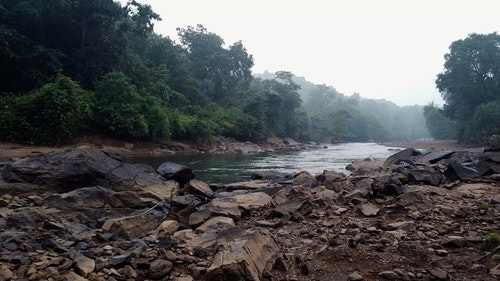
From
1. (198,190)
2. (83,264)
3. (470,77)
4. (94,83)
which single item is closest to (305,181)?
(198,190)

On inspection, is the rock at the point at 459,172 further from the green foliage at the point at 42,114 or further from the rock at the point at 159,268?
the green foliage at the point at 42,114

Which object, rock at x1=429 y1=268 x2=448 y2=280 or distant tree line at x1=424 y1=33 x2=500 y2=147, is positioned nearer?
rock at x1=429 y1=268 x2=448 y2=280

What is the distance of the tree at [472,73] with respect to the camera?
42312mm

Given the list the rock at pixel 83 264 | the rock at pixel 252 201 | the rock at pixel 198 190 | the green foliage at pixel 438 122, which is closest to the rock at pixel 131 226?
the rock at pixel 83 264

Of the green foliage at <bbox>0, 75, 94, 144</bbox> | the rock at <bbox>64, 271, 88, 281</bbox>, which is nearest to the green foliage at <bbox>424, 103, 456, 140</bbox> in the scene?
the green foliage at <bbox>0, 75, 94, 144</bbox>

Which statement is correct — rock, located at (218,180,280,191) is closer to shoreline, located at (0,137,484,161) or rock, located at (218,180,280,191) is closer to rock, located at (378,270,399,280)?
rock, located at (378,270,399,280)

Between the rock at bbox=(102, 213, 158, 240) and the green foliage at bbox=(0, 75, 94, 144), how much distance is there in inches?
646

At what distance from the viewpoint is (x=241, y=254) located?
4.27 m

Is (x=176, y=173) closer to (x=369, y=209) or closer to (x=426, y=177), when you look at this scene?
(x=369, y=209)

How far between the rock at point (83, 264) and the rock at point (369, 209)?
18.3 ft

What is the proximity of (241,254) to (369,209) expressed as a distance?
14.1 ft

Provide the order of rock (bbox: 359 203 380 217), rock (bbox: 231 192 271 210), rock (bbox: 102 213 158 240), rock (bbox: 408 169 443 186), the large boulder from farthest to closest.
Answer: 1. rock (bbox: 408 169 443 186)
2. the large boulder
3. rock (bbox: 231 192 271 210)
4. rock (bbox: 359 203 380 217)
5. rock (bbox: 102 213 158 240)

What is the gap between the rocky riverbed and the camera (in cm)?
430

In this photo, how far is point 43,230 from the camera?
553 cm
